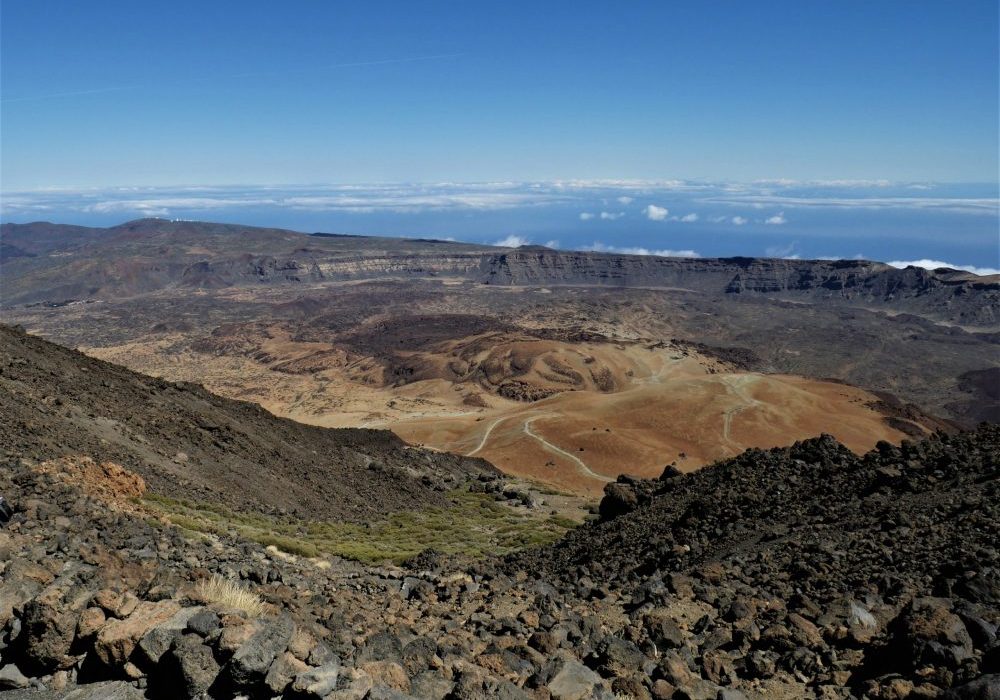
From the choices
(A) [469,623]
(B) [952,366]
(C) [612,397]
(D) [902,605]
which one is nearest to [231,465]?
(A) [469,623]

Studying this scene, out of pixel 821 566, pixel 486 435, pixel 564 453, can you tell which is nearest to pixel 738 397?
pixel 564 453

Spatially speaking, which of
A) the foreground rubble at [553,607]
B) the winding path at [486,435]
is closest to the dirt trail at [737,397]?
the winding path at [486,435]

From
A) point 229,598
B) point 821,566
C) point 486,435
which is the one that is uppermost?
point 229,598

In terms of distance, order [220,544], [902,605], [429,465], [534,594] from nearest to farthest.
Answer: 1. [902,605]
2. [534,594]
3. [220,544]
4. [429,465]

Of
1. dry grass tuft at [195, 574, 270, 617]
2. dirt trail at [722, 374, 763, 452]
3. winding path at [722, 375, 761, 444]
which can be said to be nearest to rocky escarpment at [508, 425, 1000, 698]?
dry grass tuft at [195, 574, 270, 617]

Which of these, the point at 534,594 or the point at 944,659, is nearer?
the point at 944,659

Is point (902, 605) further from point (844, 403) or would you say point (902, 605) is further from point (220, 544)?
point (844, 403)

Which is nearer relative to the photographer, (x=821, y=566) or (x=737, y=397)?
(x=821, y=566)

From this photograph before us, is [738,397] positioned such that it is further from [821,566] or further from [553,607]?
[553,607]

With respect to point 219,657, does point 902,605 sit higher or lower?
lower

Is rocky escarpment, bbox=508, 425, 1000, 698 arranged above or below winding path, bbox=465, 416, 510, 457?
above

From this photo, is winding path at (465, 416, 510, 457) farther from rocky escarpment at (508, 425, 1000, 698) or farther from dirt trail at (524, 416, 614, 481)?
rocky escarpment at (508, 425, 1000, 698)
